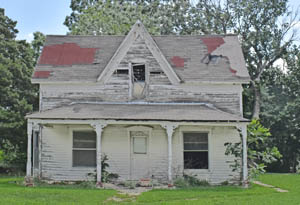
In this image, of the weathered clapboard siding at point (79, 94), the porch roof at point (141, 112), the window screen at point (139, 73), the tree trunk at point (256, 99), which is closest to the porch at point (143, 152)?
the porch roof at point (141, 112)

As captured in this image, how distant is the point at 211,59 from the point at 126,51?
4242 mm

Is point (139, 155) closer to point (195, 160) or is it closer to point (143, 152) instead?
point (143, 152)

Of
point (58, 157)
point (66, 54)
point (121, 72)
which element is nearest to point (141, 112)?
point (121, 72)

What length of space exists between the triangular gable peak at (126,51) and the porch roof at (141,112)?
1.34 m

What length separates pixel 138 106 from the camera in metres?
17.7

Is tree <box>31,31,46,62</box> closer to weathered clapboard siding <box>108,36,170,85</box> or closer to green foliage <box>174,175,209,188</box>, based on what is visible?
weathered clapboard siding <box>108,36,170,85</box>

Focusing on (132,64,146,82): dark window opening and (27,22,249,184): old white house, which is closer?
(27,22,249,184): old white house

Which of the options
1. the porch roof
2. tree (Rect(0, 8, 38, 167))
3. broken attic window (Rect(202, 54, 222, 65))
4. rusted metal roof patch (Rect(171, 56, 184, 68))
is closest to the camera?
the porch roof

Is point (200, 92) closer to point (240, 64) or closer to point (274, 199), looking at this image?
point (240, 64)

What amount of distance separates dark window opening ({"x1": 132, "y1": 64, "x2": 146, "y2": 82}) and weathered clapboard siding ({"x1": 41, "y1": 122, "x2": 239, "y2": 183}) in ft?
8.23

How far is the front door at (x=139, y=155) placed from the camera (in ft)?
57.2

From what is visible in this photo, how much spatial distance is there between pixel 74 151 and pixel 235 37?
1020 cm

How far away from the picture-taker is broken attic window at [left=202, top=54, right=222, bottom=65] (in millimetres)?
19422

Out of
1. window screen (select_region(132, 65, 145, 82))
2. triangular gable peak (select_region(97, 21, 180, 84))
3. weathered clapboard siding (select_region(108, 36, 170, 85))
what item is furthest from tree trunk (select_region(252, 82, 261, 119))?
window screen (select_region(132, 65, 145, 82))
